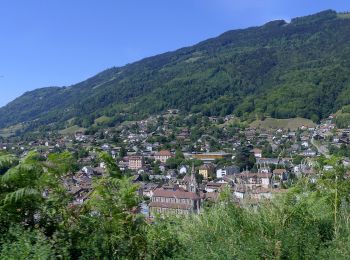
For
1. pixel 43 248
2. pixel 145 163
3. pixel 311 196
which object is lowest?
pixel 145 163

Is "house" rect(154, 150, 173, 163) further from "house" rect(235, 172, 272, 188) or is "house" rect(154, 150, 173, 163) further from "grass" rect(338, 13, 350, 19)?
"grass" rect(338, 13, 350, 19)

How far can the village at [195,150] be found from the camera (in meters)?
4.98

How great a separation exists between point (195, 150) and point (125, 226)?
6767cm

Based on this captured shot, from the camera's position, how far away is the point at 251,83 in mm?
121250

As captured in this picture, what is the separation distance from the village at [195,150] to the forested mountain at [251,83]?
728cm

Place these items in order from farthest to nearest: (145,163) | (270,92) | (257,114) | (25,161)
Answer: (270,92) < (257,114) < (145,163) < (25,161)

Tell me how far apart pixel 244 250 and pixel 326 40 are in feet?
490

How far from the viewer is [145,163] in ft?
198

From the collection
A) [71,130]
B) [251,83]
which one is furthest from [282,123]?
[71,130]

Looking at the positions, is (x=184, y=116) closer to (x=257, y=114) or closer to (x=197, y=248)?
(x=257, y=114)

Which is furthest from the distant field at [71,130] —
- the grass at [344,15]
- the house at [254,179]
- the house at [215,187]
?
the grass at [344,15]

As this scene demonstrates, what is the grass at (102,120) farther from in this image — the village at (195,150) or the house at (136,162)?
the house at (136,162)

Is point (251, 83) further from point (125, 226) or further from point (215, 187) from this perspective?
point (125, 226)

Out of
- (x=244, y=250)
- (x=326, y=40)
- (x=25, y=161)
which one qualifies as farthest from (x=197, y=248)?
(x=326, y=40)
